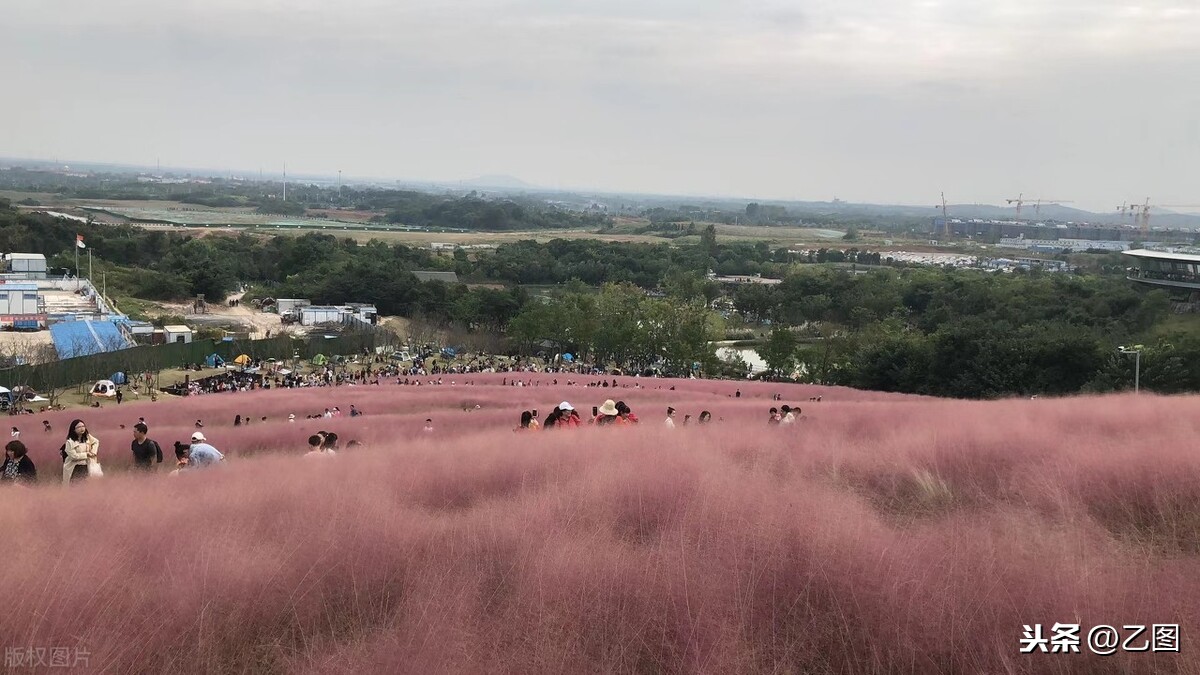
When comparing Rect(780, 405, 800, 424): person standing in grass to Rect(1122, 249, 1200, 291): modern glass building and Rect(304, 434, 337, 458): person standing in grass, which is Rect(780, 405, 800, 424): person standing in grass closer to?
Rect(304, 434, 337, 458): person standing in grass

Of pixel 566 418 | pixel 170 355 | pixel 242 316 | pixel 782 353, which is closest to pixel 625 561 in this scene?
pixel 566 418

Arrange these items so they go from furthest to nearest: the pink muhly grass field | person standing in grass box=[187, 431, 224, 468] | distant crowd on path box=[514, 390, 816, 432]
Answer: distant crowd on path box=[514, 390, 816, 432] → person standing in grass box=[187, 431, 224, 468] → the pink muhly grass field

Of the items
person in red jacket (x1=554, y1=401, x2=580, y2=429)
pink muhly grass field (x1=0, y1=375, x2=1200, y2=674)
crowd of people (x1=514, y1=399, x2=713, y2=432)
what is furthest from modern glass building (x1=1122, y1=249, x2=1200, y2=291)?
pink muhly grass field (x1=0, y1=375, x2=1200, y2=674)

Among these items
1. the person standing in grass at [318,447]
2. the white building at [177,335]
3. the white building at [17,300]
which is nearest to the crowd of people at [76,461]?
the person standing in grass at [318,447]

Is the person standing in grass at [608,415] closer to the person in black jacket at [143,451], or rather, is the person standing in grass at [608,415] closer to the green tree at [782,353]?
the person in black jacket at [143,451]

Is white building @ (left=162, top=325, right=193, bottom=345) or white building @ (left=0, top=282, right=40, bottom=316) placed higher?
white building @ (left=0, top=282, right=40, bottom=316)

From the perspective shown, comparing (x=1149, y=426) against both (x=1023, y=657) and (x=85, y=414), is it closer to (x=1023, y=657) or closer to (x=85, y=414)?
(x=1023, y=657)

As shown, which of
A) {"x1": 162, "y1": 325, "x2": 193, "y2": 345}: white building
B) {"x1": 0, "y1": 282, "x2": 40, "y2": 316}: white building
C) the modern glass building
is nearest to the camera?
{"x1": 162, "y1": 325, "x2": 193, "y2": 345}: white building

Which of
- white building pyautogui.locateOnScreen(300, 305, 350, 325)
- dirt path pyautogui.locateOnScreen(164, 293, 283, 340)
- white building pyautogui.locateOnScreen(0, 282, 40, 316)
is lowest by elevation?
dirt path pyautogui.locateOnScreen(164, 293, 283, 340)
